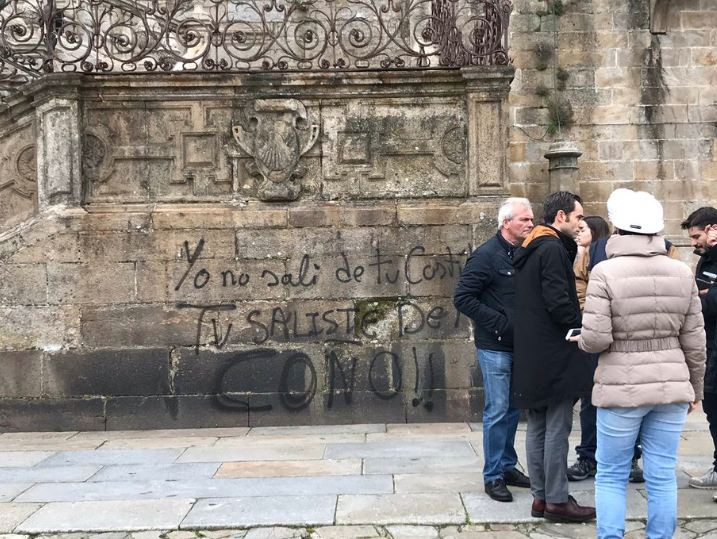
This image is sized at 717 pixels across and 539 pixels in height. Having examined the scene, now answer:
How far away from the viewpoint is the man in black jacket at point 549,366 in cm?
468

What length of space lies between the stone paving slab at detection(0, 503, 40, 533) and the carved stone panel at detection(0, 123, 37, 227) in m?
3.41

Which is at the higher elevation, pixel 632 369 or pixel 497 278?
pixel 497 278

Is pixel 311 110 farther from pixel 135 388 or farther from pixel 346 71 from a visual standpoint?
pixel 135 388

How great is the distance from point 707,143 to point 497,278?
8859 millimetres

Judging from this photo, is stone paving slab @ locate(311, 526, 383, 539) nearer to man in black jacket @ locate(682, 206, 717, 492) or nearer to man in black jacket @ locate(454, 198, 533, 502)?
man in black jacket @ locate(454, 198, 533, 502)

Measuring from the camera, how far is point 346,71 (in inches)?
295

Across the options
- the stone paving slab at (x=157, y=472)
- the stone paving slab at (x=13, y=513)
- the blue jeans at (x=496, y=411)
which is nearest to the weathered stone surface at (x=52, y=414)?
the stone paving slab at (x=157, y=472)

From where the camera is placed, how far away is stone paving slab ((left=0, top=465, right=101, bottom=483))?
580 centimetres

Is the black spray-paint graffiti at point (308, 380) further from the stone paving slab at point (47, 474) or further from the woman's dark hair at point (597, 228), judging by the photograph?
the woman's dark hair at point (597, 228)

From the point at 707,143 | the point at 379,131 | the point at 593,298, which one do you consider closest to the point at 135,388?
the point at 379,131

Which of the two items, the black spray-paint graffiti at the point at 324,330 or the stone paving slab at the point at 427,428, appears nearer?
the stone paving slab at the point at 427,428

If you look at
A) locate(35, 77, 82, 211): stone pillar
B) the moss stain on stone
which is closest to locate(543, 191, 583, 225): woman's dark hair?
the moss stain on stone

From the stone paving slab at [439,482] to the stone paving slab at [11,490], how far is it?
8.75ft

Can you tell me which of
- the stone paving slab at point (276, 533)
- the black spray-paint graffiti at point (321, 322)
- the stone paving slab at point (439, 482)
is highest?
the black spray-paint graffiti at point (321, 322)
